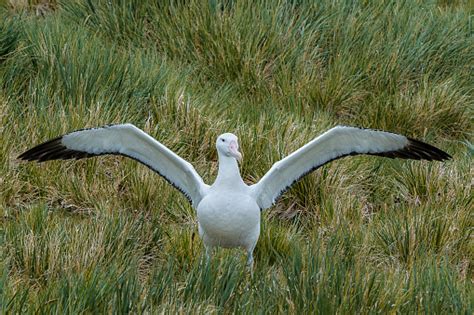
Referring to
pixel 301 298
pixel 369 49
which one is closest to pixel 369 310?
pixel 301 298

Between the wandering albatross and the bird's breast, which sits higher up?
the wandering albatross

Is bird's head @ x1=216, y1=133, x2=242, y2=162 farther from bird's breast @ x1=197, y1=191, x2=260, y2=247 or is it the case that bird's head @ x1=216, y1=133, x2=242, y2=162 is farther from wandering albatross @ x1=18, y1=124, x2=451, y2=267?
bird's breast @ x1=197, y1=191, x2=260, y2=247

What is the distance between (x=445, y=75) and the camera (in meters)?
8.58

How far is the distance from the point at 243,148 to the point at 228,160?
1.28m

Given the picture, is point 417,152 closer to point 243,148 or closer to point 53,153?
point 243,148

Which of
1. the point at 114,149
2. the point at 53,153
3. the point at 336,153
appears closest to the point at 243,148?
the point at 336,153

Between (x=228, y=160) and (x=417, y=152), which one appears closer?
(x=228, y=160)

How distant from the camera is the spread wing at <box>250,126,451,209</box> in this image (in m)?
5.99

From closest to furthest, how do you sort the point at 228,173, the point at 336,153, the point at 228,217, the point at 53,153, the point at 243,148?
1. the point at 228,217
2. the point at 228,173
3. the point at 53,153
4. the point at 336,153
5. the point at 243,148

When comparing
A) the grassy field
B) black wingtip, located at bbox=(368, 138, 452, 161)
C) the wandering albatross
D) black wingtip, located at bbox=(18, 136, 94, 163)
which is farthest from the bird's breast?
black wingtip, located at bbox=(368, 138, 452, 161)

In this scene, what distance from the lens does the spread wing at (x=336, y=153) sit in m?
5.99

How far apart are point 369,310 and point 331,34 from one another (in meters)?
4.12

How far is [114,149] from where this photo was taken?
19.8 ft

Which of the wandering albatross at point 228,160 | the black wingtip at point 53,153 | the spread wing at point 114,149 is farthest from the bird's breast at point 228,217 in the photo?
the black wingtip at point 53,153
